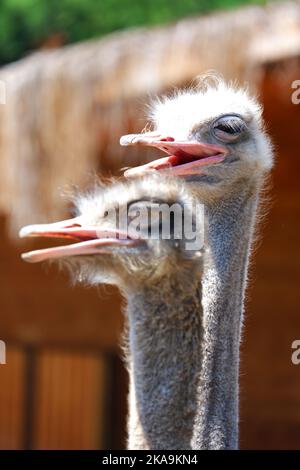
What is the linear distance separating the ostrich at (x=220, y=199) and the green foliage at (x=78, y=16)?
7113 millimetres

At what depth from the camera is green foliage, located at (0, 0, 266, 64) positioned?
10.2m

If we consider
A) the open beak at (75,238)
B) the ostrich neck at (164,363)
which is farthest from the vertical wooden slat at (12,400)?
the open beak at (75,238)

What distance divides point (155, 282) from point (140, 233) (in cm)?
15

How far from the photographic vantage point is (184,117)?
9.71 ft

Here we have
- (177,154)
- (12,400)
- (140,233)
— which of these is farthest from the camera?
(12,400)

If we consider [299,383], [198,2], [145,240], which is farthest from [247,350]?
[145,240]

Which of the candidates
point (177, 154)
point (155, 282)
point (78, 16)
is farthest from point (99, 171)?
point (78, 16)

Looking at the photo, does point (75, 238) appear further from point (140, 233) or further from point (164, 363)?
point (164, 363)

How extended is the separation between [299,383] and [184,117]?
4612mm

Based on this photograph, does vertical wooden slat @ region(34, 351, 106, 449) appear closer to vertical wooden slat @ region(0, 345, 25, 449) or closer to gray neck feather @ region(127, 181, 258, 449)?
vertical wooden slat @ region(0, 345, 25, 449)

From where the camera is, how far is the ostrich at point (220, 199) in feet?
9.35

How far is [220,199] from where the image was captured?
2990mm

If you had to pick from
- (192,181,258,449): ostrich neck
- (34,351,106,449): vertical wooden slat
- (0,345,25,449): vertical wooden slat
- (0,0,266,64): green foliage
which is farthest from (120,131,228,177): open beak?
(0,0,266,64): green foliage
